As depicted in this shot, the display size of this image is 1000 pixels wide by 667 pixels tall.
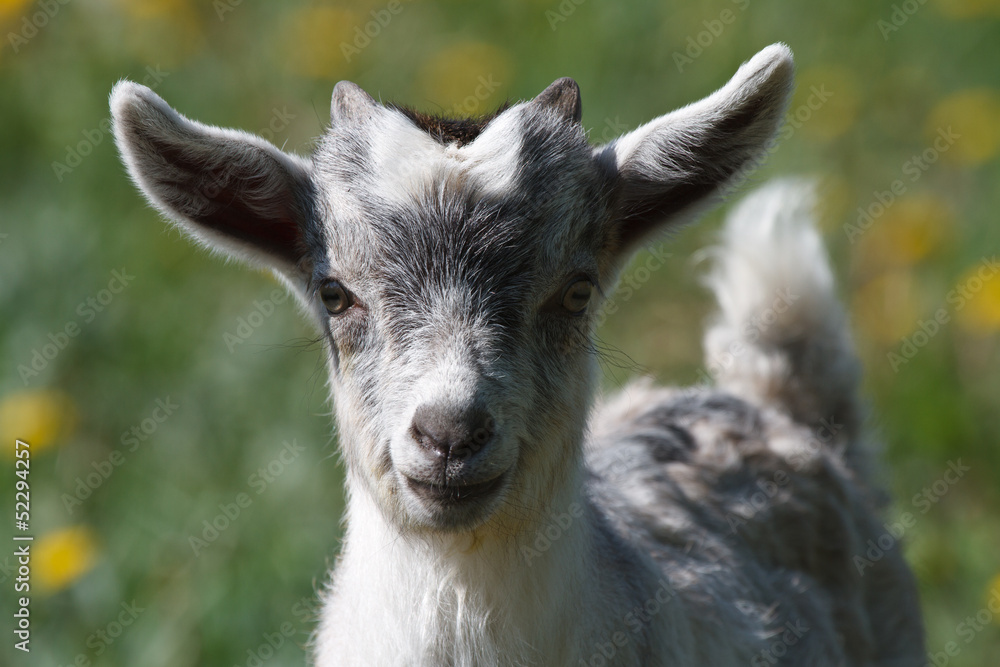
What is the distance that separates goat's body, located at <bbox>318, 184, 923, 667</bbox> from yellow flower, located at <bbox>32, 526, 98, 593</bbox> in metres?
1.93

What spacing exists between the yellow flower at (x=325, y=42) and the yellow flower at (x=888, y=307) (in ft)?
14.0

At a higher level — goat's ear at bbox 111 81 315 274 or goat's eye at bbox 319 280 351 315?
goat's ear at bbox 111 81 315 274

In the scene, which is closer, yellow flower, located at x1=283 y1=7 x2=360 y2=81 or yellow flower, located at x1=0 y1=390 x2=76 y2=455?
yellow flower, located at x1=0 y1=390 x2=76 y2=455

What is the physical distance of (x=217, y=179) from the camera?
131 inches

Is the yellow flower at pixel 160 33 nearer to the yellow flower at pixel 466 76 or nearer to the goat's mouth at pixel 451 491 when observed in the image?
the yellow flower at pixel 466 76

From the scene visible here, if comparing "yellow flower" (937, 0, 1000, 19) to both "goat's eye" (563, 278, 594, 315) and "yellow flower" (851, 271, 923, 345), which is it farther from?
"goat's eye" (563, 278, 594, 315)

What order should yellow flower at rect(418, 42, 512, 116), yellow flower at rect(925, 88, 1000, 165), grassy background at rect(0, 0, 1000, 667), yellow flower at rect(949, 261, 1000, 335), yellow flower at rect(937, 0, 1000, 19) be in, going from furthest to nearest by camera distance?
1. yellow flower at rect(937, 0, 1000, 19)
2. yellow flower at rect(418, 42, 512, 116)
3. yellow flower at rect(925, 88, 1000, 165)
4. yellow flower at rect(949, 261, 1000, 335)
5. grassy background at rect(0, 0, 1000, 667)

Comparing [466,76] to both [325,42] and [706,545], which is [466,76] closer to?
[325,42]

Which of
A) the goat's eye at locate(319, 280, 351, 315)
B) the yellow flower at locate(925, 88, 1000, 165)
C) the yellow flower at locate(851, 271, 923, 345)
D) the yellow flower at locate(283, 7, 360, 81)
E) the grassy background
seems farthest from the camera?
the yellow flower at locate(283, 7, 360, 81)

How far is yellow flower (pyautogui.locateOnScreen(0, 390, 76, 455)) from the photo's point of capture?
585cm

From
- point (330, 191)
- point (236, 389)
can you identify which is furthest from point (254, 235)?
point (236, 389)

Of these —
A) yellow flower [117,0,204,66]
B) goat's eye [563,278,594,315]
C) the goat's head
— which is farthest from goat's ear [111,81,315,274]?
yellow flower [117,0,204,66]

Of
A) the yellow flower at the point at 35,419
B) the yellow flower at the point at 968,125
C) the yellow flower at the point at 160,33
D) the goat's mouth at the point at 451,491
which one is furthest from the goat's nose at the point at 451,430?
the yellow flower at the point at 968,125

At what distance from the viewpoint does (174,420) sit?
630 cm
